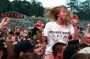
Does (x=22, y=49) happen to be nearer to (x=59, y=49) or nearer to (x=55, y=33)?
(x=59, y=49)

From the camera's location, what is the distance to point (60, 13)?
6.87 meters

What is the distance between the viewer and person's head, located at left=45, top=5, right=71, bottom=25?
679 centimetres

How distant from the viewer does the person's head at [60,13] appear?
679 cm

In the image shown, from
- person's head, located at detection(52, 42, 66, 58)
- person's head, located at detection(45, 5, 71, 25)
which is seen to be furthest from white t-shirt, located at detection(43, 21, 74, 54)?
person's head, located at detection(52, 42, 66, 58)

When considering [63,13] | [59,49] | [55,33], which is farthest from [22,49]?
[63,13]

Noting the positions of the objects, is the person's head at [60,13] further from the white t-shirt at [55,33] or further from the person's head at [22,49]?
the person's head at [22,49]

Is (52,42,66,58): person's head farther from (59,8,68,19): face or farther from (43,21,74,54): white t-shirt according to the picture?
(59,8,68,19): face

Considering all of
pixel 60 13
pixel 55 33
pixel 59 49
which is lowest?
pixel 55 33

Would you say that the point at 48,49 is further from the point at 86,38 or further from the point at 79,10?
the point at 79,10

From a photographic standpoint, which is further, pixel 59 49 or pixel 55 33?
pixel 55 33

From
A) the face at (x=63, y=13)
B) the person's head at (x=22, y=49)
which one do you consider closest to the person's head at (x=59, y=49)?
the person's head at (x=22, y=49)

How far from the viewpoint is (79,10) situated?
120m

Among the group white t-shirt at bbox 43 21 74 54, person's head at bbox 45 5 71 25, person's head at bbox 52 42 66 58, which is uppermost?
person's head at bbox 45 5 71 25

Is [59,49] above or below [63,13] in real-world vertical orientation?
below
